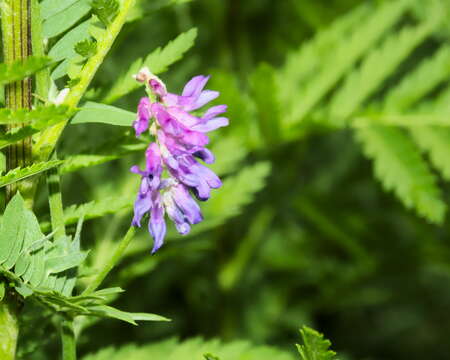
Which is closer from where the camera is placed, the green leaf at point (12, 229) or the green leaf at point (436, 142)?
the green leaf at point (12, 229)

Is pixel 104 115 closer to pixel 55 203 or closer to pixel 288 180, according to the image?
pixel 55 203

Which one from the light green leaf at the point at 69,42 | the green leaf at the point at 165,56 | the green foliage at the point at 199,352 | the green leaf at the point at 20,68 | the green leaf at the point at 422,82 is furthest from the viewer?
the green leaf at the point at 422,82

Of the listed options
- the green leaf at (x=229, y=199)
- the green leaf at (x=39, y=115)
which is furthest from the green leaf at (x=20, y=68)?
the green leaf at (x=229, y=199)

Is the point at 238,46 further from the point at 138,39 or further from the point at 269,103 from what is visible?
the point at 269,103

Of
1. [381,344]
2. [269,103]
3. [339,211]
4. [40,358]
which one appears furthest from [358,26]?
[381,344]

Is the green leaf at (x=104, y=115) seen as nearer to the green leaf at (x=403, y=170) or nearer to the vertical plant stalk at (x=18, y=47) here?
the vertical plant stalk at (x=18, y=47)

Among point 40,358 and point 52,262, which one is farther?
point 40,358

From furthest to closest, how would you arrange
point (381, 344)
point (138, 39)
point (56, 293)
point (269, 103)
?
point (381, 344)
point (138, 39)
point (269, 103)
point (56, 293)

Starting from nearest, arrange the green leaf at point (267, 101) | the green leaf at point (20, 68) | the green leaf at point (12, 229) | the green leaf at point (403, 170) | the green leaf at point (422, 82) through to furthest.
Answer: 1. the green leaf at point (20, 68)
2. the green leaf at point (12, 229)
3. the green leaf at point (403, 170)
4. the green leaf at point (267, 101)
5. the green leaf at point (422, 82)
